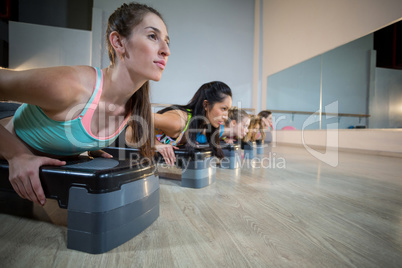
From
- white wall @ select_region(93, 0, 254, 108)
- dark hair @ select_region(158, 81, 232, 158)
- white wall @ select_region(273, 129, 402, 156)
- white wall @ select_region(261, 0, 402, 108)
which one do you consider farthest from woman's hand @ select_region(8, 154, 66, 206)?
white wall @ select_region(93, 0, 254, 108)

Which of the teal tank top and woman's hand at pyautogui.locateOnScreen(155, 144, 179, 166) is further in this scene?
woman's hand at pyautogui.locateOnScreen(155, 144, 179, 166)

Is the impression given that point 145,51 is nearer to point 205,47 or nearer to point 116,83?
point 116,83

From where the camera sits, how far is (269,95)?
4.91 meters

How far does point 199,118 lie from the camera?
158 centimetres

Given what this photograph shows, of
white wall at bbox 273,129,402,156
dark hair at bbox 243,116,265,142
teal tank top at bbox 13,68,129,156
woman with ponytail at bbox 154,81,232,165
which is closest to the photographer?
teal tank top at bbox 13,68,129,156

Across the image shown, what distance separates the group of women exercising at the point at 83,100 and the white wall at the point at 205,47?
3.72 metres

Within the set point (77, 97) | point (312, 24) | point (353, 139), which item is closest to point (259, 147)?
point (353, 139)

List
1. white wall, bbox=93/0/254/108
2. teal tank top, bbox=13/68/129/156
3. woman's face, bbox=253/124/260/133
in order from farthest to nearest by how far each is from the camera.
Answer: white wall, bbox=93/0/254/108
woman's face, bbox=253/124/260/133
teal tank top, bbox=13/68/129/156

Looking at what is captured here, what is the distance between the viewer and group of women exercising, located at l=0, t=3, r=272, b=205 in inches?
23.0

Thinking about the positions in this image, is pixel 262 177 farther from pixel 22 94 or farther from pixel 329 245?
pixel 22 94

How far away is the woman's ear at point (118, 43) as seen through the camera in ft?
2.38

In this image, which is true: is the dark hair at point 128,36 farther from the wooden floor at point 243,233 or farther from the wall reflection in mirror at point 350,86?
the wall reflection in mirror at point 350,86

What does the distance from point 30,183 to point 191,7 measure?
5050mm

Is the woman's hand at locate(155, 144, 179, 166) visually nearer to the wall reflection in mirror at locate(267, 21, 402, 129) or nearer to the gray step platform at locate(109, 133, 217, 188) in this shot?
the gray step platform at locate(109, 133, 217, 188)
